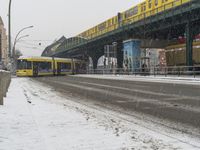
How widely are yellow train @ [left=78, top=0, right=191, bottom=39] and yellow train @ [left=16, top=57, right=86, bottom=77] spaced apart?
813 cm

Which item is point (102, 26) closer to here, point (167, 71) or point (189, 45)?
point (189, 45)

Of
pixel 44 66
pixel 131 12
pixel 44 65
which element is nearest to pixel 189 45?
pixel 131 12

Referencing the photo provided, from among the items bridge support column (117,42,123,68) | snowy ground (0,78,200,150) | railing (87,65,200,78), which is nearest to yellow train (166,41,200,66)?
railing (87,65,200,78)

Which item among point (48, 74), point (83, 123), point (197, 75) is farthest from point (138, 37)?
point (83, 123)

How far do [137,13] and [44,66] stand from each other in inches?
799

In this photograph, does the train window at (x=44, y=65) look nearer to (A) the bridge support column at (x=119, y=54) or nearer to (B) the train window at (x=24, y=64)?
(B) the train window at (x=24, y=64)

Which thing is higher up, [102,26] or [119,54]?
[102,26]

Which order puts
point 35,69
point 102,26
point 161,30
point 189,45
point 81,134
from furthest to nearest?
1. point 102,26
2. point 35,69
3. point 161,30
4. point 189,45
5. point 81,134

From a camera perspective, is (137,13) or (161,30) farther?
(161,30)

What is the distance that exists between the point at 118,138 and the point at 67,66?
6569 cm

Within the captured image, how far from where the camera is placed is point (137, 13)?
166 ft

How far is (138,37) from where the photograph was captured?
58.3 meters

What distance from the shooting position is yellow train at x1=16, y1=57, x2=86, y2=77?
6012cm

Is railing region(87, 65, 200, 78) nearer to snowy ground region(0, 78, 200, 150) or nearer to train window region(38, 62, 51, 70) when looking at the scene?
train window region(38, 62, 51, 70)
